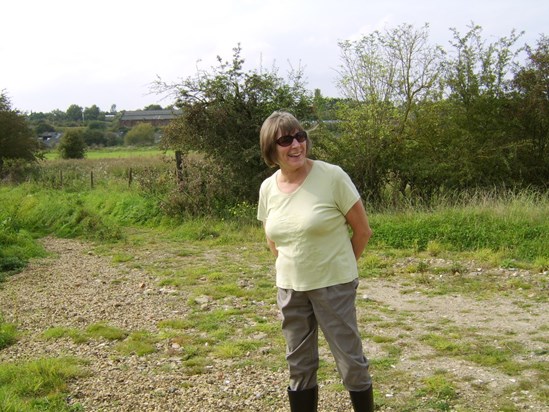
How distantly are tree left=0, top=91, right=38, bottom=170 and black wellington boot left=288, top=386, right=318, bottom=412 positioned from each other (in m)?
22.1

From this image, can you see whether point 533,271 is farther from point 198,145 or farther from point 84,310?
point 198,145

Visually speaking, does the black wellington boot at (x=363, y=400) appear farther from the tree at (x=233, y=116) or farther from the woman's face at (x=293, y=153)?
the tree at (x=233, y=116)

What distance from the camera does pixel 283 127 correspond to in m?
3.15

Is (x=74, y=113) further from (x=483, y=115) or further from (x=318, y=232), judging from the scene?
(x=318, y=232)

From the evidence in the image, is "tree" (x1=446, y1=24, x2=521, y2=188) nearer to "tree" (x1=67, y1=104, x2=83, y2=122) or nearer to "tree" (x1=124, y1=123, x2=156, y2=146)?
"tree" (x1=124, y1=123, x2=156, y2=146)

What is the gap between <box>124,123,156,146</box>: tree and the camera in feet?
163

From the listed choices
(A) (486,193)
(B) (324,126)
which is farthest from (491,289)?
(B) (324,126)

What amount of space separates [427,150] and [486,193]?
1663 millimetres

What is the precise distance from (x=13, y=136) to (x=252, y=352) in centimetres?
2066

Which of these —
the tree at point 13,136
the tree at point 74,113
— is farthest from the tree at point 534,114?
the tree at point 74,113

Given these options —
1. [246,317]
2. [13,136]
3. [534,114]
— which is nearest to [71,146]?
[13,136]

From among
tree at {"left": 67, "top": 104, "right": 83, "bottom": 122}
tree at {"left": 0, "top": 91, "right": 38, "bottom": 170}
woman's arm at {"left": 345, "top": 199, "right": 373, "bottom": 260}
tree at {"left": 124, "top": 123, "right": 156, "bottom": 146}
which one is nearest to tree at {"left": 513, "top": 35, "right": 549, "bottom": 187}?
woman's arm at {"left": 345, "top": 199, "right": 373, "bottom": 260}

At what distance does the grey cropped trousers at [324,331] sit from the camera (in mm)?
3062

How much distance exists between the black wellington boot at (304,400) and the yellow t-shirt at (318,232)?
640 mm
